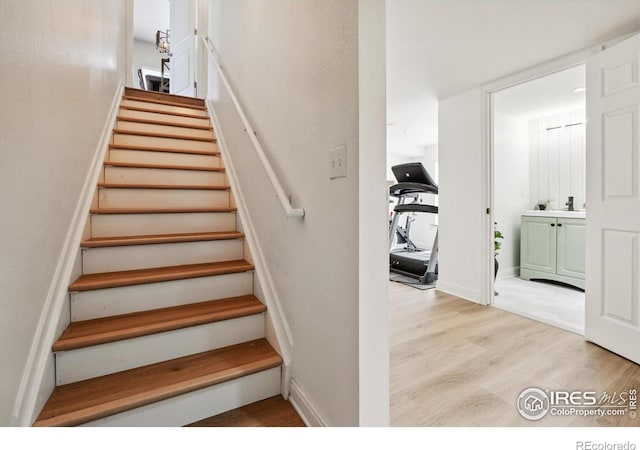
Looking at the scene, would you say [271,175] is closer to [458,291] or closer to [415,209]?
[458,291]

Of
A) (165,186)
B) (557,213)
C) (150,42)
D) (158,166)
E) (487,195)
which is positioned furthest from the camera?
(150,42)

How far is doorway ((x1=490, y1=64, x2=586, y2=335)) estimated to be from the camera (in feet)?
11.0

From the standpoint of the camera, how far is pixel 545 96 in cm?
340

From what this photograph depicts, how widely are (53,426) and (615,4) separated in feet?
11.3

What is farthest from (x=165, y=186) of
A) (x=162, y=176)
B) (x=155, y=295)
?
(x=155, y=295)

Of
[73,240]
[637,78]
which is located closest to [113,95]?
[73,240]

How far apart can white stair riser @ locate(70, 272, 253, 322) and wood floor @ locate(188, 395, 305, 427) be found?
0.64m

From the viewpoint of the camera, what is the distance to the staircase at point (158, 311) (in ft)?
4.11

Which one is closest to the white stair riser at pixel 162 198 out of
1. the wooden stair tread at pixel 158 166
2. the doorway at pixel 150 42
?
the wooden stair tread at pixel 158 166

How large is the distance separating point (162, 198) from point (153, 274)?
0.77 metres

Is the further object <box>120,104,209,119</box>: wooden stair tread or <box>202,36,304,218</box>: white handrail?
<box>120,104,209,119</box>: wooden stair tread

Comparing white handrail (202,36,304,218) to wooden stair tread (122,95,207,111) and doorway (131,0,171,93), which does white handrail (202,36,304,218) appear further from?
doorway (131,0,171,93)

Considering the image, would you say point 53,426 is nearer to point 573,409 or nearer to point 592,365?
point 573,409
